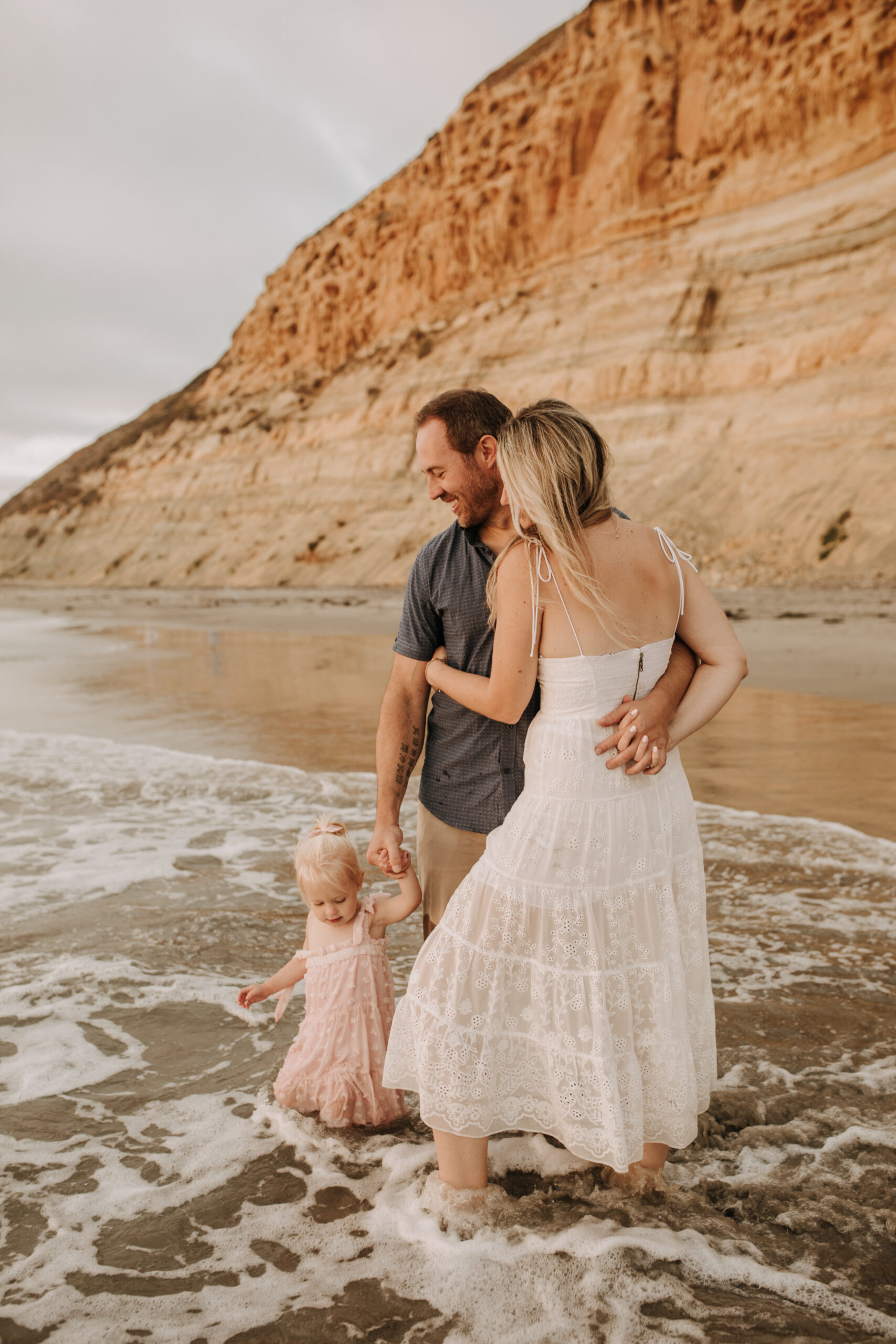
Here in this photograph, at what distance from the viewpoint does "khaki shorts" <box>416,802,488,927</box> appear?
2498 millimetres

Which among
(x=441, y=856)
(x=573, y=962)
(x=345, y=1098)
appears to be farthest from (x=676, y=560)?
(x=345, y=1098)

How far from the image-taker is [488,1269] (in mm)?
1989

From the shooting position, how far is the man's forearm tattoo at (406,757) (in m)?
2.58

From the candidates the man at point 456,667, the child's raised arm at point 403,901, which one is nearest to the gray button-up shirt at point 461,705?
the man at point 456,667

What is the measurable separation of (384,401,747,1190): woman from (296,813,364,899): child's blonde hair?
457 millimetres

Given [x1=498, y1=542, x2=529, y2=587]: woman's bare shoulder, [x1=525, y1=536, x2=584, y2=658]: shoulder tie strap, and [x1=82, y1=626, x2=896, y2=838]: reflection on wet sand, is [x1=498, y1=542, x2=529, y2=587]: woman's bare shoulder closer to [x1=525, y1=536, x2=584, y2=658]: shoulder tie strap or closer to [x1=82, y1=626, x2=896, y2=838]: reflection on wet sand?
[x1=525, y1=536, x2=584, y2=658]: shoulder tie strap

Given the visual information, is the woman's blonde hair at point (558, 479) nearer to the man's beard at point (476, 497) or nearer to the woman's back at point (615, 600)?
the woman's back at point (615, 600)

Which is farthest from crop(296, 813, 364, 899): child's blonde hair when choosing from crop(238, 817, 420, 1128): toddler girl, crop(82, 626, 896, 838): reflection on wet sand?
crop(82, 626, 896, 838): reflection on wet sand

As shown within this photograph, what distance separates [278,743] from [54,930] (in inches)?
149

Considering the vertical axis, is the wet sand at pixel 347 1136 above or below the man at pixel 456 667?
below

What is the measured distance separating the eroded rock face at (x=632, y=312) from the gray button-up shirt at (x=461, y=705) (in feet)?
61.4

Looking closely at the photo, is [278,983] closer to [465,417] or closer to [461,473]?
[461,473]

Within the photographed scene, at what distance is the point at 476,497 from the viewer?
2.38m

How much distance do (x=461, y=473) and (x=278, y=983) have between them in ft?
5.15
